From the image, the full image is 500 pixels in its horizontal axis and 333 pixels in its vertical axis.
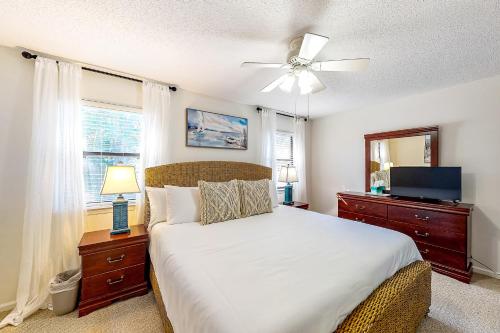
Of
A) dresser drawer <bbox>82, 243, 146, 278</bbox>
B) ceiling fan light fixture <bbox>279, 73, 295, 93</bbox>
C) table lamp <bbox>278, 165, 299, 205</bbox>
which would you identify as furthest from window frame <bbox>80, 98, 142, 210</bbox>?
table lamp <bbox>278, 165, 299, 205</bbox>

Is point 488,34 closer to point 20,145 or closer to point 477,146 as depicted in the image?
point 477,146

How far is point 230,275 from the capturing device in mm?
1144

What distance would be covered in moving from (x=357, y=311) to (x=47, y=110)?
3.04 m

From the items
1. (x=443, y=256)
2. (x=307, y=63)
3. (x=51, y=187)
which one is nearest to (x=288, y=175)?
(x=307, y=63)

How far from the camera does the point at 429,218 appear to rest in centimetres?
256

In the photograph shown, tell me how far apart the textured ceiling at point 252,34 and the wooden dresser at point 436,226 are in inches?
64.0

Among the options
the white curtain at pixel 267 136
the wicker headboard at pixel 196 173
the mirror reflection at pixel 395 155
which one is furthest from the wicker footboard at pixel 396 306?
the white curtain at pixel 267 136

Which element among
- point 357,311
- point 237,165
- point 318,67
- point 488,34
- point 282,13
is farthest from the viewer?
point 237,165

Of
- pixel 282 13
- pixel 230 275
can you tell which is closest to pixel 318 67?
pixel 282 13

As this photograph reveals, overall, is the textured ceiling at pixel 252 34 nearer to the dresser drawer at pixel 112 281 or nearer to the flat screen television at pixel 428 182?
the flat screen television at pixel 428 182

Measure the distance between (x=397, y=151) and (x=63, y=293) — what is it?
14.8 feet

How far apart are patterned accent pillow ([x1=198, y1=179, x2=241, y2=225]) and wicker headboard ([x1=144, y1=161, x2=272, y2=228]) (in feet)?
1.47

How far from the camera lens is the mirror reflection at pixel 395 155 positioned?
2.98 m

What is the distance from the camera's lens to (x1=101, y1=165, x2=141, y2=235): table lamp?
6.64 feet
